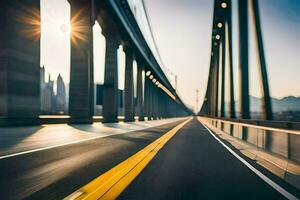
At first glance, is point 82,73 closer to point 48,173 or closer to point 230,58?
point 230,58

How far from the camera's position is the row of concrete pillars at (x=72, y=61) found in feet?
66.1

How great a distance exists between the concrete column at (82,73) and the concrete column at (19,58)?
27.8 ft

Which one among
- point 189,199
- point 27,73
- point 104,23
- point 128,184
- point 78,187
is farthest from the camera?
point 104,23

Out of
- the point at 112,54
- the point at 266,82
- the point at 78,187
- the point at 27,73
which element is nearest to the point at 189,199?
the point at 78,187

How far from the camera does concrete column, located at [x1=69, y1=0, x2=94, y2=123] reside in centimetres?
3095

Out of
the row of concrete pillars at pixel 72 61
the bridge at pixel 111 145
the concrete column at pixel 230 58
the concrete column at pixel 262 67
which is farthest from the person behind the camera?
the concrete column at pixel 230 58

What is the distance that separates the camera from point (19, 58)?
67.8ft

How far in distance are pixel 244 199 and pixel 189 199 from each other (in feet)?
2.44

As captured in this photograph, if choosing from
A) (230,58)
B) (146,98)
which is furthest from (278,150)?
(146,98)

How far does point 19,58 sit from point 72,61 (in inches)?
422

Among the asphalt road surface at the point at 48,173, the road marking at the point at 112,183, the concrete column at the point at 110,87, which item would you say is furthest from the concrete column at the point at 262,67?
the concrete column at the point at 110,87

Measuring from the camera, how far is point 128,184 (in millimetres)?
5484

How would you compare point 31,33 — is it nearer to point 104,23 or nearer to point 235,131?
point 235,131

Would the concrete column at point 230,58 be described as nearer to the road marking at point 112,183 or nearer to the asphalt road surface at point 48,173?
the asphalt road surface at point 48,173
